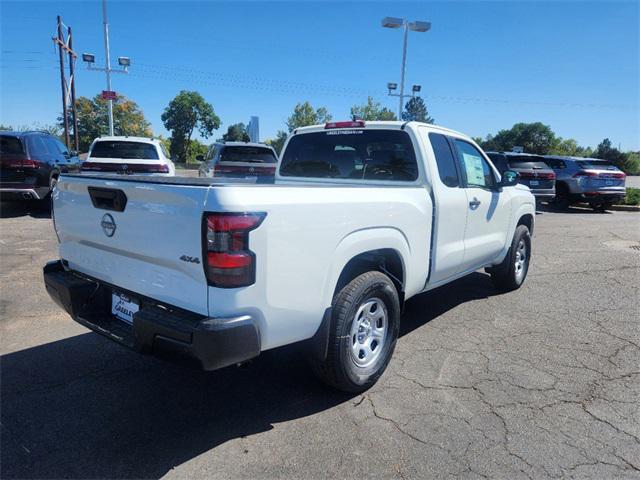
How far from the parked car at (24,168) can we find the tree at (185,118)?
6519 centimetres

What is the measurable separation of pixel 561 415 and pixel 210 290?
2.49m

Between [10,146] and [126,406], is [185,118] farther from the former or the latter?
[126,406]

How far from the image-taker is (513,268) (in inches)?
226

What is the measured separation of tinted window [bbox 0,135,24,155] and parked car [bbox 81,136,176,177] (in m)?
1.27

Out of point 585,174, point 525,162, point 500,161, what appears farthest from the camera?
point 585,174

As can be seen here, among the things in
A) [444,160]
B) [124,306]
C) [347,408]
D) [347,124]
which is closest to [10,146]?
[347,124]

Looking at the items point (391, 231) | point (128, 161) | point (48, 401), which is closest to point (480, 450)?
point (391, 231)

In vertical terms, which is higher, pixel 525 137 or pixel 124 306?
pixel 525 137

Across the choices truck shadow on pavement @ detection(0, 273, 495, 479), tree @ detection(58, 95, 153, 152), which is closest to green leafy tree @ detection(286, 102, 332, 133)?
tree @ detection(58, 95, 153, 152)

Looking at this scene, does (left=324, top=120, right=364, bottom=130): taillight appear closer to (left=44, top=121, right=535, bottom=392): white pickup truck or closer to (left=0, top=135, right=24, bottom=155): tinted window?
(left=44, top=121, right=535, bottom=392): white pickup truck

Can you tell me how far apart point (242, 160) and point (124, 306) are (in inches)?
368

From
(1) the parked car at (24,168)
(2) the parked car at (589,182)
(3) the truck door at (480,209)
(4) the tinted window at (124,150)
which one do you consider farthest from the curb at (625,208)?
(1) the parked car at (24,168)

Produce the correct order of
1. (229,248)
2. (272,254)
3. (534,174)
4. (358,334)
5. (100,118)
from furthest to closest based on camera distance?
1. (100,118)
2. (534,174)
3. (358,334)
4. (272,254)
5. (229,248)

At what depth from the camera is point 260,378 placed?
3.56 metres
